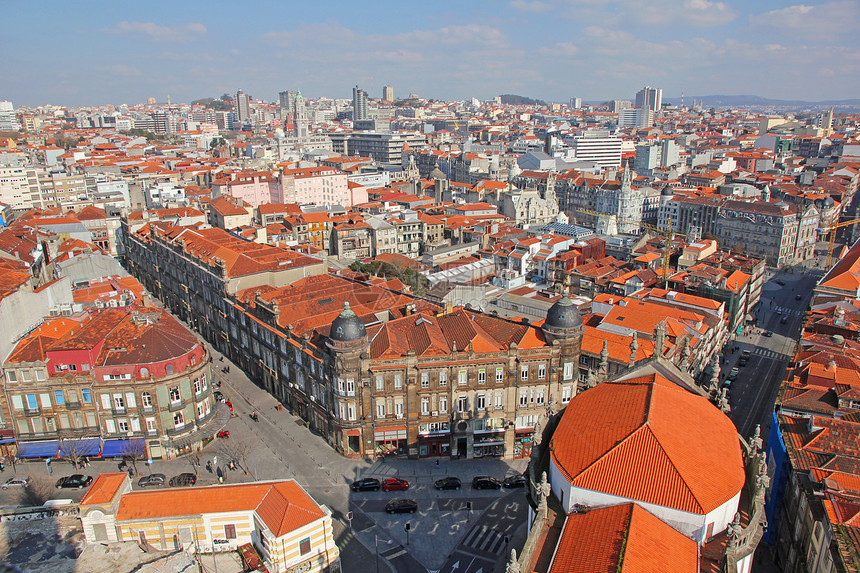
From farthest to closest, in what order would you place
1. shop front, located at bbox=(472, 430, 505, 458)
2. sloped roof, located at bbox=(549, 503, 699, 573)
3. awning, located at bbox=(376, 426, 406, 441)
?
shop front, located at bbox=(472, 430, 505, 458), awning, located at bbox=(376, 426, 406, 441), sloped roof, located at bbox=(549, 503, 699, 573)

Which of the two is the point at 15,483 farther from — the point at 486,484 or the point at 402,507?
the point at 486,484

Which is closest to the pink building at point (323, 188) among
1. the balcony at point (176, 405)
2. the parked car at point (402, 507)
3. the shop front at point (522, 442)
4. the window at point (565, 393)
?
the balcony at point (176, 405)

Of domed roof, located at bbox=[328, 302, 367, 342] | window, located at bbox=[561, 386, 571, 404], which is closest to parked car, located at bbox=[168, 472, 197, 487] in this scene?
domed roof, located at bbox=[328, 302, 367, 342]

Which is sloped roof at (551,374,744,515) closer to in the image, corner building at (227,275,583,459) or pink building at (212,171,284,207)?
corner building at (227,275,583,459)

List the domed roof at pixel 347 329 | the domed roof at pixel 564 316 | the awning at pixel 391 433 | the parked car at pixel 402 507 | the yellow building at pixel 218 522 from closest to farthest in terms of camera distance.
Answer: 1. the yellow building at pixel 218 522
2. the parked car at pixel 402 507
3. the domed roof at pixel 347 329
4. the domed roof at pixel 564 316
5. the awning at pixel 391 433

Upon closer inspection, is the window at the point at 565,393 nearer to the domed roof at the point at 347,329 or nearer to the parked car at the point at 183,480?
the domed roof at the point at 347,329

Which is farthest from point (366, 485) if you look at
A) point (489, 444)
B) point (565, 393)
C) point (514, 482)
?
point (565, 393)
